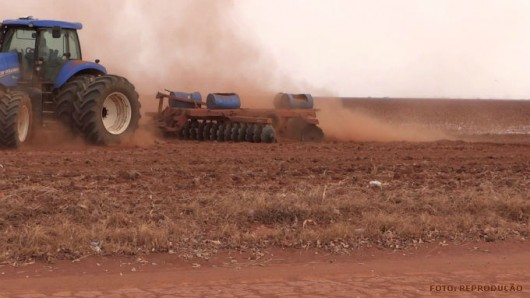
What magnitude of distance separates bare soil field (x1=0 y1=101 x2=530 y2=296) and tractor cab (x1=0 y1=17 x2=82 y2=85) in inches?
100

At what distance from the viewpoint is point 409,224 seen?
8289 millimetres

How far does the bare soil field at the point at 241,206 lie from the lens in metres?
7.39

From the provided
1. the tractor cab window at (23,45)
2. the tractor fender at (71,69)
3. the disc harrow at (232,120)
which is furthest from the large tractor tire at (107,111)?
the disc harrow at (232,120)

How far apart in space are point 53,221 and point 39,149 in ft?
23.5

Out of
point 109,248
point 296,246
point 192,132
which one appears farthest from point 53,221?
point 192,132

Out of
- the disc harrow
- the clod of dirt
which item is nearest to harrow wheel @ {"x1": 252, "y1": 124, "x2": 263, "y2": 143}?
the disc harrow

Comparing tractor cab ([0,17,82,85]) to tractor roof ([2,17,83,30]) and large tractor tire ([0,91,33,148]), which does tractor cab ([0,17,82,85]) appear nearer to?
tractor roof ([2,17,83,30])

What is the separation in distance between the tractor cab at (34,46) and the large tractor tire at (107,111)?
37.0 inches

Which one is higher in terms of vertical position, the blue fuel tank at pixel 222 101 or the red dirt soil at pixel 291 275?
the blue fuel tank at pixel 222 101

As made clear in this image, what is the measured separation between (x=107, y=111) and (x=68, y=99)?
4.07 ft

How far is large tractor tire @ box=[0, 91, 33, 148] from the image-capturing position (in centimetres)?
1355

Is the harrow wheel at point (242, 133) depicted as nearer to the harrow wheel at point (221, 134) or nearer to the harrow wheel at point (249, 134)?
the harrow wheel at point (249, 134)

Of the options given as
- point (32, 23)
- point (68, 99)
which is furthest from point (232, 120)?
point (32, 23)

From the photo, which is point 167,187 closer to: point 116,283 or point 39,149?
point 116,283
